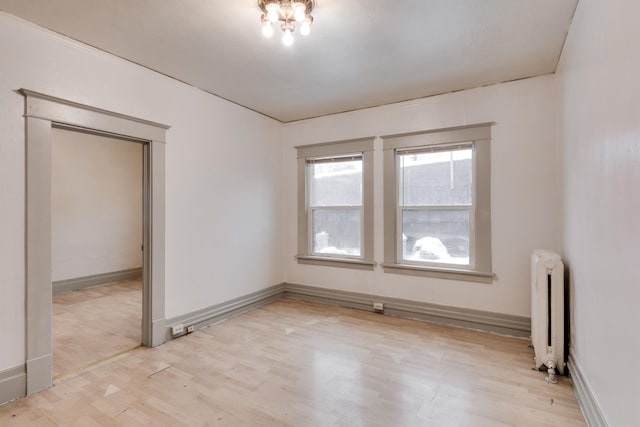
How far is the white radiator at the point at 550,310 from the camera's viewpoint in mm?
2484

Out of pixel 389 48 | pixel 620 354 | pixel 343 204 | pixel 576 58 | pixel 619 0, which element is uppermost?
pixel 389 48

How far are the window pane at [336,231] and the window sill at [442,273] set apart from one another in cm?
60

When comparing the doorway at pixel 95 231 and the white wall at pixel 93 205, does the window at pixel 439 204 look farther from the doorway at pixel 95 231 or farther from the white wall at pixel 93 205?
the white wall at pixel 93 205

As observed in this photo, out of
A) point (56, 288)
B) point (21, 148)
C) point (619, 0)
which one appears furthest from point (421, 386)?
point (56, 288)

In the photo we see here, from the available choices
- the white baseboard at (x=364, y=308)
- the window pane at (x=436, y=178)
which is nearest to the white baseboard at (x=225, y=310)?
the white baseboard at (x=364, y=308)

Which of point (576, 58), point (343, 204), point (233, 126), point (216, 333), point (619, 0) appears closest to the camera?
point (619, 0)

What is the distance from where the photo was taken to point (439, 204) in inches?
150

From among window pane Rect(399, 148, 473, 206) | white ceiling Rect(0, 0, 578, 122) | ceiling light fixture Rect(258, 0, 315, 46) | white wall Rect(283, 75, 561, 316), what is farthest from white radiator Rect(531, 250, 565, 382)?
ceiling light fixture Rect(258, 0, 315, 46)

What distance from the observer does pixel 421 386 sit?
2385 millimetres

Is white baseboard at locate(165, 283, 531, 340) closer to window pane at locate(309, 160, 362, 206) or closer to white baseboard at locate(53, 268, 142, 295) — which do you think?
window pane at locate(309, 160, 362, 206)

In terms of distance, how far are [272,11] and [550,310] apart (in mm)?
3015

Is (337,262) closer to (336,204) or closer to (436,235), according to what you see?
(336,204)

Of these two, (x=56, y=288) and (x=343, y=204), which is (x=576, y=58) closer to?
(x=343, y=204)

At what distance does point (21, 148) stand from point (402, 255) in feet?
12.3
